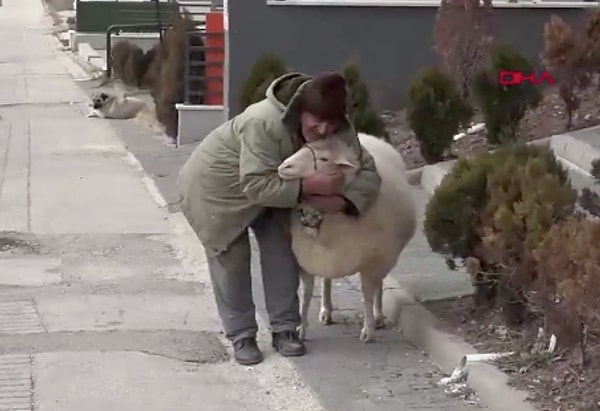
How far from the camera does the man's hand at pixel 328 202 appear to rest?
21.2ft

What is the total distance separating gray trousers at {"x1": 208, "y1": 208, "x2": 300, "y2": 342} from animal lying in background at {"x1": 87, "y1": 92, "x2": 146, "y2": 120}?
11.3 m

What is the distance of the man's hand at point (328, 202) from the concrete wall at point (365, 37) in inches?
316

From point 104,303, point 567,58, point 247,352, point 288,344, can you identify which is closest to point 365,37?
point 567,58

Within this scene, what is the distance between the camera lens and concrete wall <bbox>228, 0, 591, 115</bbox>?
14.4m

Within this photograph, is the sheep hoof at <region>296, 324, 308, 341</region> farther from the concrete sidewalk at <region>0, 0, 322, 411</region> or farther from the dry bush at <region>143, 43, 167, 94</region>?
the dry bush at <region>143, 43, 167, 94</region>

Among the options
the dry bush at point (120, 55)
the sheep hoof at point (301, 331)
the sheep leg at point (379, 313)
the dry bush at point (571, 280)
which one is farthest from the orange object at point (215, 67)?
the dry bush at point (571, 280)

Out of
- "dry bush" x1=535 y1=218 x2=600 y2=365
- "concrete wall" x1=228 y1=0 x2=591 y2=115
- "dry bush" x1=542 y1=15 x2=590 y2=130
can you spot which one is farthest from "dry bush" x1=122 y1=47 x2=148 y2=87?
"dry bush" x1=535 y1=218 x2=600 y2=365

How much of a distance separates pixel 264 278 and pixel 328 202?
0.69 meters

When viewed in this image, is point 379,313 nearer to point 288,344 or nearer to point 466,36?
point 288,344

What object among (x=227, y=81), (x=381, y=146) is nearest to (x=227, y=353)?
(x=381, y=146)

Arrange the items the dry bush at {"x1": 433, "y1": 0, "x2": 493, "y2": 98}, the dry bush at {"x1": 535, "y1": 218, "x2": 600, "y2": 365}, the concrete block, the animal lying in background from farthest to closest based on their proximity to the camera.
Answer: the animal lying in background, the concrete block, the dry bush at {"x1": 433, "y1": 0, "x2": 493, "y2": 98}, the dry bush at {"x1": 535, "y1": 218, "x2": 600, "y2": 365}

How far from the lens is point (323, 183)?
6.39m

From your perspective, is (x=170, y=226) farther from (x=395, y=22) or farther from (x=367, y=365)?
(x=395, y=22)

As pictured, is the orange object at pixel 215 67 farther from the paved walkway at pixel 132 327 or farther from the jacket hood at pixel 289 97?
the jacket hood at pixel 289 97
